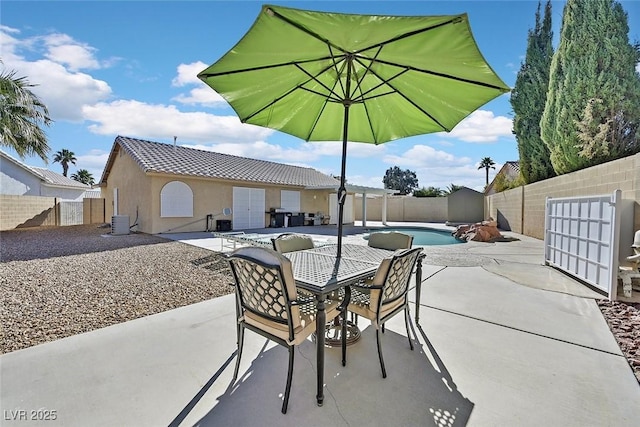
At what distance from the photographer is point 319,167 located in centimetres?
2647

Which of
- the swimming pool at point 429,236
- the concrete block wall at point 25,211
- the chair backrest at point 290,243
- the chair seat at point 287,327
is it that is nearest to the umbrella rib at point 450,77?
the chair backrest at point 290,243

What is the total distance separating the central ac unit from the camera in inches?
477

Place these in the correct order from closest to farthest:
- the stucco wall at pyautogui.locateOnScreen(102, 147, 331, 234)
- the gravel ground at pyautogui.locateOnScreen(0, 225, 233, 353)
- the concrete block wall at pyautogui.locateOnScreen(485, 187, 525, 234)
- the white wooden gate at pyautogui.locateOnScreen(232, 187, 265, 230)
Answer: the gravel ground at pyautogui.locateOnScreen(0, 225, 233, 353) < the stucco wall at pyautogui.locateOnScreen(102, 147, 331, 234) < the concrete block wall at pyautogui.locateOnScreen(485, 187, 525, 234) < the white wooden gate at pyautogui.locateOnScreen(232, 187, 265, 230)

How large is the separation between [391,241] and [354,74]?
7.59 feet

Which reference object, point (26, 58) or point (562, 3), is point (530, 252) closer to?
point (562, 3)

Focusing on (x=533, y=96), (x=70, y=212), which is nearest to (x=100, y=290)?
(x=533, y=96)

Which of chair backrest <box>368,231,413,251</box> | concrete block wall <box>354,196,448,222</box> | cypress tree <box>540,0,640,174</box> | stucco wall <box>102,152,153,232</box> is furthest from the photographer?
concrete block wall <box>354,196,448,222</box>

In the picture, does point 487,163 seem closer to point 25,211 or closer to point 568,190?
point 568,190

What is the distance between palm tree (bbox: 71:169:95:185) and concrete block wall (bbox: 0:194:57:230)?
29.1 meters

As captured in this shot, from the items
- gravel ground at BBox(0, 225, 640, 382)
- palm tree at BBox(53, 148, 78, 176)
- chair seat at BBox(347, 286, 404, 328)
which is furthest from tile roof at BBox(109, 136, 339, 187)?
palm tree at BBox(53, 148, 78, 176)

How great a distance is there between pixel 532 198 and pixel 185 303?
13384 mm

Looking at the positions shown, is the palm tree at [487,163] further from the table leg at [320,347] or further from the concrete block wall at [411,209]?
the table leg at [320,347]

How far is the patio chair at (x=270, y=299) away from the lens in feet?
6.82

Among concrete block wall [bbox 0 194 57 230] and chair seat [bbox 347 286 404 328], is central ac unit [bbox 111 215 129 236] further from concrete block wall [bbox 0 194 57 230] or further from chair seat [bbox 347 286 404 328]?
chair seat [bbox 347 286 404 328]
